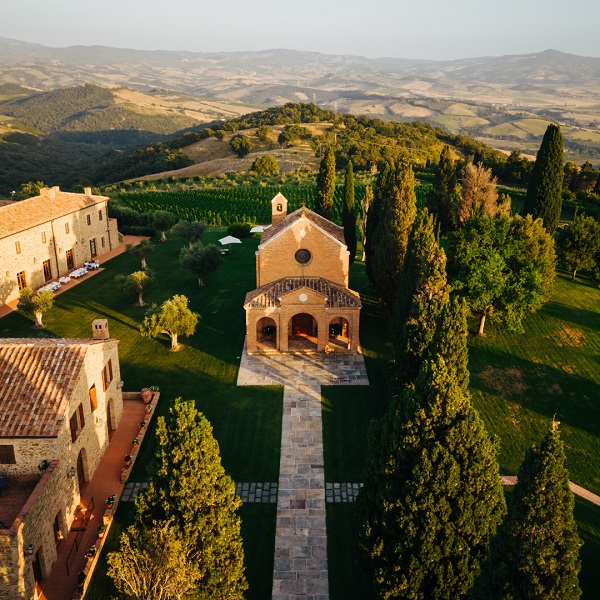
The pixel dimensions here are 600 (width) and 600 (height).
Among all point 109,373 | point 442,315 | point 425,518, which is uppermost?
point 442,315

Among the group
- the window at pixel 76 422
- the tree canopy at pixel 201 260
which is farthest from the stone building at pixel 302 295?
the window at pixel 76 422

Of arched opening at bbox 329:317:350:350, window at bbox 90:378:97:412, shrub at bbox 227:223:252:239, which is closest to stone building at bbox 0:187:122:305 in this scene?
shrub at bbox 227:223:252:239

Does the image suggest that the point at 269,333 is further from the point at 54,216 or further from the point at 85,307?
the point at 54,216

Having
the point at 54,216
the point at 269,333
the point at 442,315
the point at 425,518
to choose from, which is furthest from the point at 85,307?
the point at 425,518

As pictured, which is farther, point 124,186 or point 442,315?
point 124,186

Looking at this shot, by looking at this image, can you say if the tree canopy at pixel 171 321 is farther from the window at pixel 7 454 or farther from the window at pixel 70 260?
the window at pixel 70 260

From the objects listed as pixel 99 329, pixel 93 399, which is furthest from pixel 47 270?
pixel 93 399

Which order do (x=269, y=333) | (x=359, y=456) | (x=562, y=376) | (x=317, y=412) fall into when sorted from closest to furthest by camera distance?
1. (x=359, y=456)
2. (x=317, y=412)
3. (x=562, y=376)
4. (x=269, y=333)
